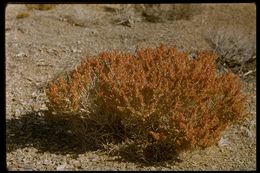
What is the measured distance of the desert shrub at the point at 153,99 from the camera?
5207mm

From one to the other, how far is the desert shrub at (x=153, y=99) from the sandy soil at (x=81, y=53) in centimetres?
40

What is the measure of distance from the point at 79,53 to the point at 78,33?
1248 mm

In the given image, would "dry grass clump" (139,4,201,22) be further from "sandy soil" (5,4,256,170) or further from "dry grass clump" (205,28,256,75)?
"dry grass clump" (205,28,256,75)

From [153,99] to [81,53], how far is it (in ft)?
12.1

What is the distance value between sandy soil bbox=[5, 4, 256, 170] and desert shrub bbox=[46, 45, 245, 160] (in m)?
0.40

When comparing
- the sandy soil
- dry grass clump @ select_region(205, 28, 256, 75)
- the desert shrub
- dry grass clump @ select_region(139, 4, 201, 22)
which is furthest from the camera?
dry grass clump @ select_region(139, 4, 201, 22)

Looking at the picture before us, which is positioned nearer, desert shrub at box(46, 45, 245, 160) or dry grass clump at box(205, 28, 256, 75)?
desert shrub at box(46, 45, 245, 160)

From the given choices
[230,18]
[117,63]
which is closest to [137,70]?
[117,63]

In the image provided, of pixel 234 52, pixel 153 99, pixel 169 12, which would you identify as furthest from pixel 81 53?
pixel 153 99

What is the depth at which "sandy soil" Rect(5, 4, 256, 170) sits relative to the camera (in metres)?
5.69

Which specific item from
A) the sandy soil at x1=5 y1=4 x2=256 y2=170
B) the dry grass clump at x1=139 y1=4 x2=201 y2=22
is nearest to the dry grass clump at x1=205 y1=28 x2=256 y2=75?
the sandy soil at x1=5 y1=4 x2=256 y2=170

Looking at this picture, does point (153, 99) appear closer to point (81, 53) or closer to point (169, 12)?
point (81, 53)

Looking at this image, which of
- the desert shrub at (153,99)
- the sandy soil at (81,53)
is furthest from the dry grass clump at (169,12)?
the desert shrub at (153,99)

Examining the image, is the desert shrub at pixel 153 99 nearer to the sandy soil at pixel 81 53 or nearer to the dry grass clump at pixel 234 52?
the sandy soil at pixel 81 53
